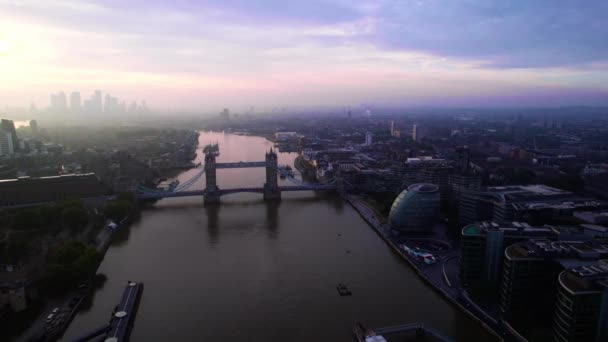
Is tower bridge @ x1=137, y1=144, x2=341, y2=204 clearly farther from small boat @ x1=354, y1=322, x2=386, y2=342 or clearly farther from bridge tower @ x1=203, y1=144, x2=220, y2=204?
small boat @ x1=354, y1=322, x2=386, y2=342

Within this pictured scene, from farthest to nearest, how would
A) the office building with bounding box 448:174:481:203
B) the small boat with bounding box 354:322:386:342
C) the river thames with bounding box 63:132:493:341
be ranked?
the office building with bounding box 448:174:481:203, the river thames with bounding box 63:132:493:341, the small boat with bounding box 354:322:386:342

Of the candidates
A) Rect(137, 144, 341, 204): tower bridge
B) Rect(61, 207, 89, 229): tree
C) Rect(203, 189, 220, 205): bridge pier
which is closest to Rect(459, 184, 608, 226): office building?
Rect(137, 144, 341, 204): tower bridge

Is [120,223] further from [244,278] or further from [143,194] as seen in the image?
[244,278]

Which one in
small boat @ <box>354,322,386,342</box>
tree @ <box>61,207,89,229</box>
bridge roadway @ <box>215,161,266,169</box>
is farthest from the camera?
bridge roadway @ <box>215,161,266,169</box>

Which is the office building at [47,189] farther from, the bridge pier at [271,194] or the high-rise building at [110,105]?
the high-rise building at [110,105]

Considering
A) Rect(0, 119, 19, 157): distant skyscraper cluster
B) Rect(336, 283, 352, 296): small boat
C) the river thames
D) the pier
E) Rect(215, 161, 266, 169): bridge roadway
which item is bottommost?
the river thames

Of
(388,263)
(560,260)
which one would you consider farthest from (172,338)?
(560,260)

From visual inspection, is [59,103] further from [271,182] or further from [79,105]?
[271,182]

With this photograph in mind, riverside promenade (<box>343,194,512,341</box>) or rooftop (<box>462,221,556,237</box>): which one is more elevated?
rooftop (<box>462,221,556,237</box>)
